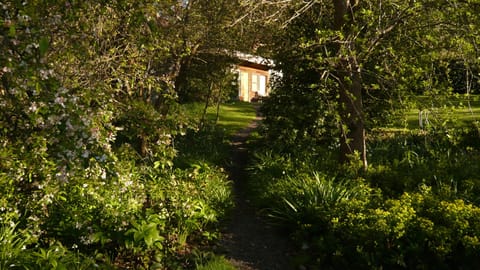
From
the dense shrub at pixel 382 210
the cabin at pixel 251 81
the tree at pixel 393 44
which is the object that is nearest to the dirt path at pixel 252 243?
the dense shrub at pixel 382 210

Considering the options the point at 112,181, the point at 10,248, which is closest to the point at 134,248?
the point at 112,181

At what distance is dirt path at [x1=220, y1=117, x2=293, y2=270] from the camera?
5.57 metres

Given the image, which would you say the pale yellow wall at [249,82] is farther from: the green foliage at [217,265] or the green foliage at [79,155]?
the green foliage at [217,265]

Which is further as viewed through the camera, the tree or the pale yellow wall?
the pale yellow wall

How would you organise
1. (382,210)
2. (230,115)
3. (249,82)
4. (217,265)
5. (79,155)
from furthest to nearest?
(249,82), (230,115), (382,210), (217,265), (79,155)

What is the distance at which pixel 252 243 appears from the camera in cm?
621

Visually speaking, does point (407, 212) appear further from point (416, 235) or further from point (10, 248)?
point (10, 248)

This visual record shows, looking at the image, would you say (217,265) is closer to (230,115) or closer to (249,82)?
(230,115)

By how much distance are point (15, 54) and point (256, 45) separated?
9.99 m

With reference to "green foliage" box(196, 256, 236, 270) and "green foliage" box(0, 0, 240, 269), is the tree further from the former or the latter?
"green foliage" box(196, 256, 236, 270)

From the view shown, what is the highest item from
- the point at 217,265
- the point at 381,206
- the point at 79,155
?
the point at 79,155

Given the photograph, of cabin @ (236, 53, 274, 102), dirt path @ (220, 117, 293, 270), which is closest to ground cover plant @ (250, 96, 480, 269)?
dirt path @ (220, 117, 293, 270)

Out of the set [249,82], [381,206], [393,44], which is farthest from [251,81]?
[381,206]

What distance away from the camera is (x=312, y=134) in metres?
10.8
